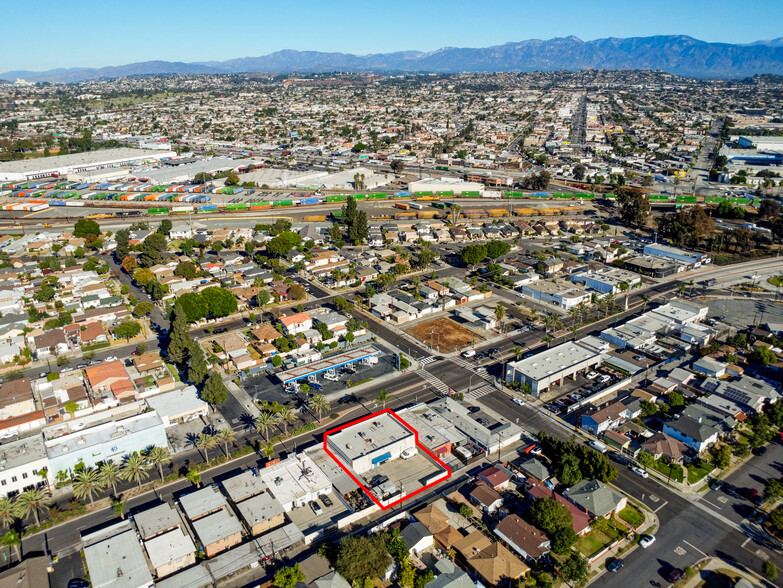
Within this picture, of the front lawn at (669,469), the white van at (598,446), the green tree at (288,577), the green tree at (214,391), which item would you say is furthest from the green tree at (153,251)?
the front lawn at (669,469)

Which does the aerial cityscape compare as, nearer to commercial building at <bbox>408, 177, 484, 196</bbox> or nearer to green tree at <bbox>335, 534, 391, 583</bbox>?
green tree at <bbox>335, 534, 391, 583</bbox>

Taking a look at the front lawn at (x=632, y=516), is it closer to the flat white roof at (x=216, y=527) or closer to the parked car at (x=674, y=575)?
the parked car at (x=674, y=575)

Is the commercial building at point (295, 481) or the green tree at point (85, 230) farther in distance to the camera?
the green tree at point (85, 230)

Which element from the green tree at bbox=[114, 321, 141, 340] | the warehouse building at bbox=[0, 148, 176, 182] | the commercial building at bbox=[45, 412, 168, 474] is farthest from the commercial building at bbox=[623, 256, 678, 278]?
the warehouse building at bbox=[0, 148, 176, 182]

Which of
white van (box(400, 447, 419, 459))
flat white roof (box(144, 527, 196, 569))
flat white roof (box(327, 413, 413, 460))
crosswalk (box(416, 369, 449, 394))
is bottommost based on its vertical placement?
white van (box(400, 447, 419, 459))

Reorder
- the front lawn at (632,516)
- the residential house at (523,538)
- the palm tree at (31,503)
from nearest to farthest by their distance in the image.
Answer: the residential house at (523,538)
the palm tree at (31,503)
the front lawn at (632,516)

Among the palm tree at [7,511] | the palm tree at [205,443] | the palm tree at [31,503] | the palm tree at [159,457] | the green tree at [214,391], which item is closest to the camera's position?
the palm tree at [7,511]

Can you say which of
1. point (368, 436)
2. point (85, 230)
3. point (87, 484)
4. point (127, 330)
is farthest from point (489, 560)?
point (85, 230)
